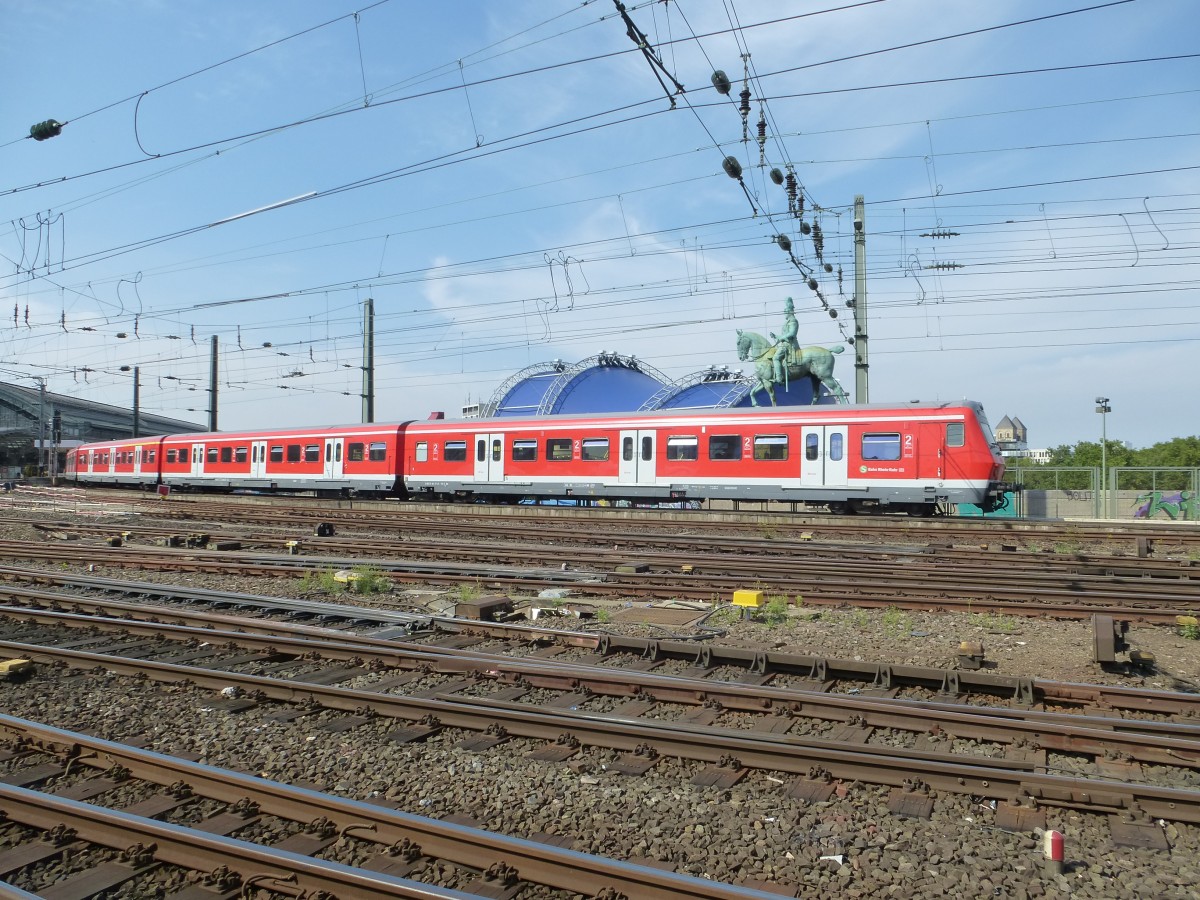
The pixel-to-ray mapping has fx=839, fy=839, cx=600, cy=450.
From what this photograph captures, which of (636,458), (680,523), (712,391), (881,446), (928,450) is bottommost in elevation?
(680,523)

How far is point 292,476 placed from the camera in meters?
32.9

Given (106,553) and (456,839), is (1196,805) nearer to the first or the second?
(456,839)

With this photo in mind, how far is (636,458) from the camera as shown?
24328 mm

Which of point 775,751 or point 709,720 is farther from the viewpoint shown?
point 709,720

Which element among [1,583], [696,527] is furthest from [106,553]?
[696,527]

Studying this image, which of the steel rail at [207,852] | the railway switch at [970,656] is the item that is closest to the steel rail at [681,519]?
the railway switch at [970,656]

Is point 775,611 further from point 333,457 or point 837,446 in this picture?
point 333,457

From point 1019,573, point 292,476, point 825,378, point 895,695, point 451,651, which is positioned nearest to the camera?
point 895,695

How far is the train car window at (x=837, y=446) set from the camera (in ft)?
69.2

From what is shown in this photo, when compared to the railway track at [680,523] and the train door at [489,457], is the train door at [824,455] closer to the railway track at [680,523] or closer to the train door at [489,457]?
the railway track at [680,523]

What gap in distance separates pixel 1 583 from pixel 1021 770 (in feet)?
47.4

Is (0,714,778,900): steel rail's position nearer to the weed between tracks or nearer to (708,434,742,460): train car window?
the weed between tracks

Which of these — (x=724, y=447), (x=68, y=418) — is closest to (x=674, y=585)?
(x=724, y=447)

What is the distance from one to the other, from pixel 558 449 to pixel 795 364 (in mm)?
20276
